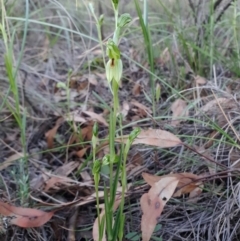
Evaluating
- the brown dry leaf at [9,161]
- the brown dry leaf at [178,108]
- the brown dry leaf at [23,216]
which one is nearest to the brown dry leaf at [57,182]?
the brown dry leaf at [9,161]

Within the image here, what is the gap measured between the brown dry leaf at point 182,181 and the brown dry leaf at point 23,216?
248 mm

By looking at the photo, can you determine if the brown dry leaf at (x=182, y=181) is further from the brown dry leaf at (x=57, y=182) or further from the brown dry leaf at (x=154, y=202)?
the brown dry leaf at (x=57, y=182)

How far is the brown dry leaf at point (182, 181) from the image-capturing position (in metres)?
1.09

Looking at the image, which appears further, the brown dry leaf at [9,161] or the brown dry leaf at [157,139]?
the brown dry leaf at [9,161]

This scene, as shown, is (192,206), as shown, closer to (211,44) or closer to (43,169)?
(43,169)

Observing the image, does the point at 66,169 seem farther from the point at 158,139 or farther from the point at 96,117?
the point at 158,139

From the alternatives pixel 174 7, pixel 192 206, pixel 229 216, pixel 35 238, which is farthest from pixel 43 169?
pixel 174 7

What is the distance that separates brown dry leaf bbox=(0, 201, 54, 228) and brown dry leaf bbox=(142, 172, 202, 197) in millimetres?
248

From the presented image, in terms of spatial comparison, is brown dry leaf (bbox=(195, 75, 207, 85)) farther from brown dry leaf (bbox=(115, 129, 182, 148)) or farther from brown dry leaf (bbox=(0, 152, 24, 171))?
brown dry leaf (bbox=(0, 152, 24, 171))

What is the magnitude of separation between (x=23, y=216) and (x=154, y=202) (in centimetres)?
30

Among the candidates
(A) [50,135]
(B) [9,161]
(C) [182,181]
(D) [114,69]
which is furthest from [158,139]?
(A) [50,135]

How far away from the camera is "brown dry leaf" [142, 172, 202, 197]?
1091mm

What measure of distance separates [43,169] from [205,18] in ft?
2.71

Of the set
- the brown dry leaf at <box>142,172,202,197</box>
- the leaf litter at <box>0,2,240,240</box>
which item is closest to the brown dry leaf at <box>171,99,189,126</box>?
the leaf litter at <box>0,2,240,240</box>
